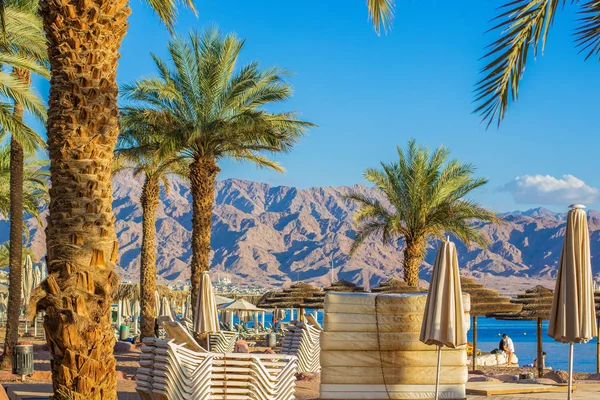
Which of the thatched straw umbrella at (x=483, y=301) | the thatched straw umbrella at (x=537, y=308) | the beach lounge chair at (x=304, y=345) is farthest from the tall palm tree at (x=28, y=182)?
the thatched straw umbrella at (x=537, y=308)

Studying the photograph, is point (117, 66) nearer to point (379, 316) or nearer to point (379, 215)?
point (379, 316)

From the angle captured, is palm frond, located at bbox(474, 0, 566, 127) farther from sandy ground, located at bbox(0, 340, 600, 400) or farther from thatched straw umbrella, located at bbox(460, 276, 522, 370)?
thatched straw umbrella, located at bbox(460, 276, 522, 370)

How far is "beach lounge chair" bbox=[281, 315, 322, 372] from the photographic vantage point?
15.8m

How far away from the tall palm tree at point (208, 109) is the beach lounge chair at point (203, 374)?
34.4 ft

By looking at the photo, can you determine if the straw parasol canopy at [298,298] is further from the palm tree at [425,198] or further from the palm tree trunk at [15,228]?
the palm tree trunk at [15,228]

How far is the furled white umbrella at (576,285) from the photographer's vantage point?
24.4 ft

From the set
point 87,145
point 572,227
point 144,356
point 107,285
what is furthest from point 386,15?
point 144,356

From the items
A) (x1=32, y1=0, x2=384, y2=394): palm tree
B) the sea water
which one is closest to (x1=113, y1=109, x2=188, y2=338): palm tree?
the sea water

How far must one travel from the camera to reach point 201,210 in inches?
768

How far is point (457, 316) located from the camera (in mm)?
8242

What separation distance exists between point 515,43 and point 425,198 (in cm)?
1940

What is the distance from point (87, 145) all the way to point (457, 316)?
4.01 m

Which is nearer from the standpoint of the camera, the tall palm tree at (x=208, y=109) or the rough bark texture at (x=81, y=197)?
the rough bark texture at (x=81, y=197)

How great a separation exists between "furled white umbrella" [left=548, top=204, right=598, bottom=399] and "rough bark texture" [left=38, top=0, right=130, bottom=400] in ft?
13.2
